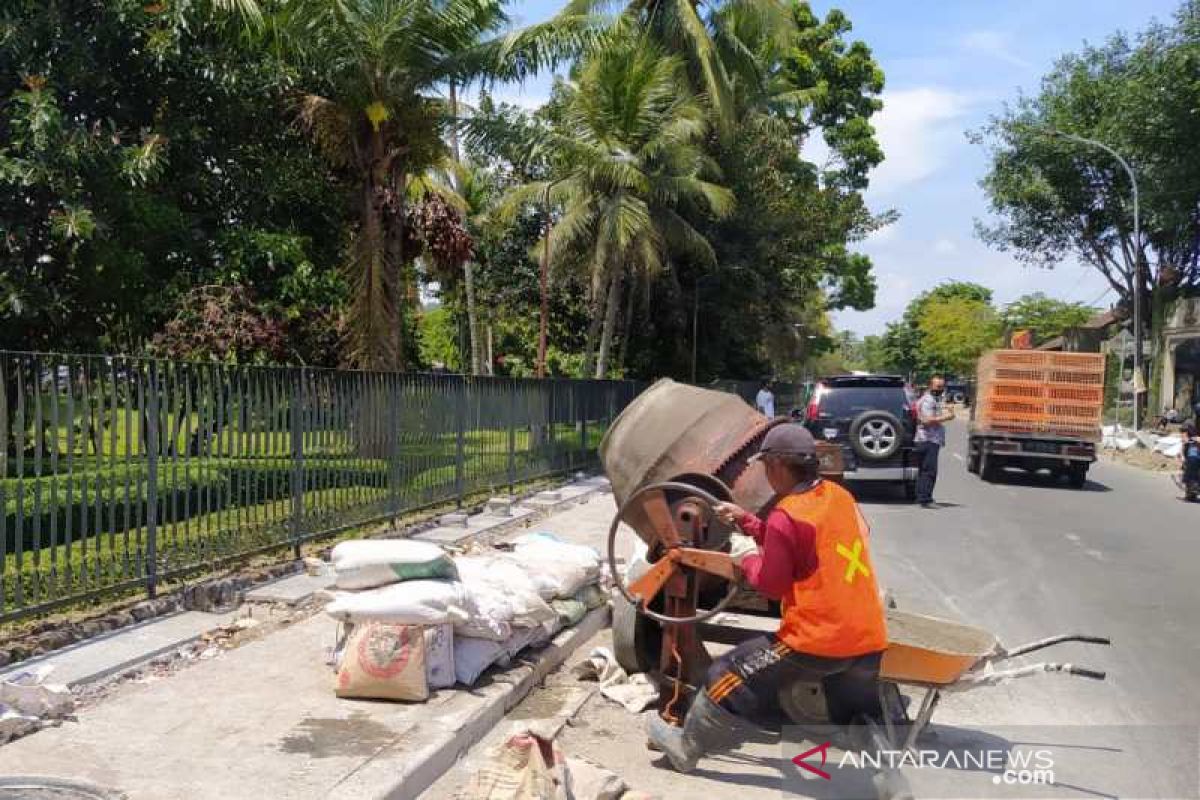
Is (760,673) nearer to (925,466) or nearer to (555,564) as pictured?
(555,564)

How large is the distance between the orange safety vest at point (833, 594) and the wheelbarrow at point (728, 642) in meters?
0.16

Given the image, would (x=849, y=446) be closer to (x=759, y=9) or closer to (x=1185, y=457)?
(x=1185, y=457)

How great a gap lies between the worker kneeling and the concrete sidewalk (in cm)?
150

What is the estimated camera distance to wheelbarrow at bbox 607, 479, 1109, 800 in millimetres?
4398

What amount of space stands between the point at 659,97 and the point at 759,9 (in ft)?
13.3

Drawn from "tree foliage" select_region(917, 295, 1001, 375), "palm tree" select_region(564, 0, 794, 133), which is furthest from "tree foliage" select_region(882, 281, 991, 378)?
"palm tree" select_region(564, 0, 794, 133)

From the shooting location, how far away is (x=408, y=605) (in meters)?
5.54

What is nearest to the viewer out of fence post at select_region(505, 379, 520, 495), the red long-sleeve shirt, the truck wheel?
the red long-sleeve shirt

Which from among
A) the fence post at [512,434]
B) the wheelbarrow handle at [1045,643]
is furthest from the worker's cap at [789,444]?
the fence post at [512,434]

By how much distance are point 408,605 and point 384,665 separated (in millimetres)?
333

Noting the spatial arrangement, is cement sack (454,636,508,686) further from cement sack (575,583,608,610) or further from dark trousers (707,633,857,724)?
dark trousers (707,633,857,724)

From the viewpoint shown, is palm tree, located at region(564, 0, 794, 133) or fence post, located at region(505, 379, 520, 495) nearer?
A: fence post, located at region(505, 379, 520, 495)

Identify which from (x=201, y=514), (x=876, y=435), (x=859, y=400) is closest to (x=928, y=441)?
(x=876, y=435)

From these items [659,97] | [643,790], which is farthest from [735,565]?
[659,97]
